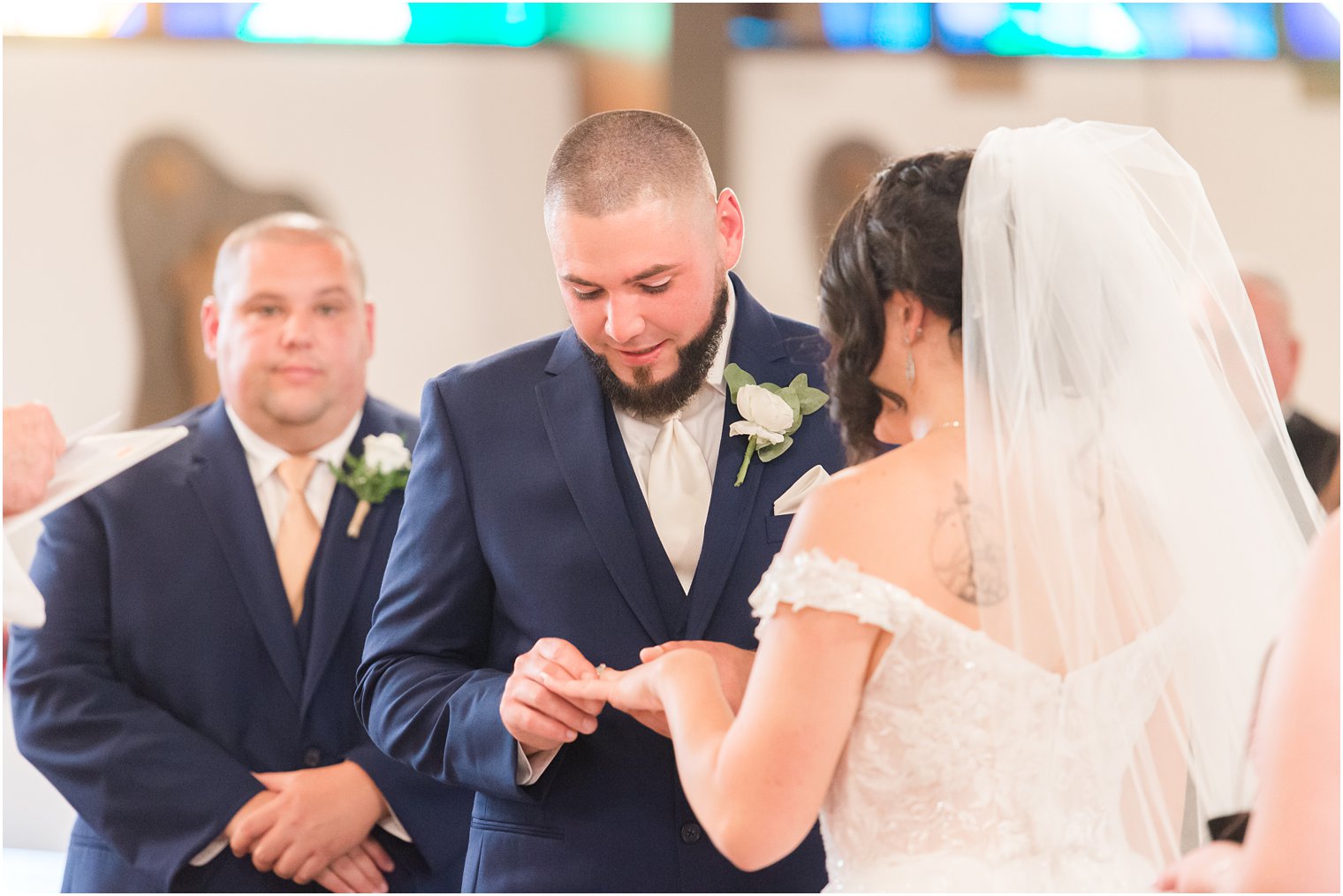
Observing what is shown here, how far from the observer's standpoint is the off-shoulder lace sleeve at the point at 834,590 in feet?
5.27

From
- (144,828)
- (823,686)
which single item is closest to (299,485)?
(144,828)

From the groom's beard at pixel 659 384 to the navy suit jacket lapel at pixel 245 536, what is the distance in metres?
1.13

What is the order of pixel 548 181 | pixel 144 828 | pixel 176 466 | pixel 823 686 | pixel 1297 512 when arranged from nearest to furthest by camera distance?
pixel 823 686, pixel 1297 512, pixel 548 181, pixel 144 828, pixel 176 466

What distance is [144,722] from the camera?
9.62 ft

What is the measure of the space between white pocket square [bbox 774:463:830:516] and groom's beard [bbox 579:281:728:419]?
0.94 feet

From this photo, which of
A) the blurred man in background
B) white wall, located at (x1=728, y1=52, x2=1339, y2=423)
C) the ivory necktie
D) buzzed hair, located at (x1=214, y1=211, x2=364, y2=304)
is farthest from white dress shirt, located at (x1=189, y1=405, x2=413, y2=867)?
the blurred man in background

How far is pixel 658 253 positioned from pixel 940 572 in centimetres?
97

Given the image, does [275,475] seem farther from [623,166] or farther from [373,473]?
[623,166]

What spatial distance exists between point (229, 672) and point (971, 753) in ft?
6.53

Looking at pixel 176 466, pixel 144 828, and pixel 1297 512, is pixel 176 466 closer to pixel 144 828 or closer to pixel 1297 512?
pixel 144 828

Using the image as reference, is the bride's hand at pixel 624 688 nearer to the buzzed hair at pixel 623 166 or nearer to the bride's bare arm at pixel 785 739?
the bride's bare arm at pixel 785 739

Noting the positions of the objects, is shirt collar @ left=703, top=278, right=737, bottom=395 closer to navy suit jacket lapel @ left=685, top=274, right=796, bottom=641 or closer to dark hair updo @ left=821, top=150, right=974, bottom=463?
navy suit jacket lapel @ left=685, top=274, right=796, bottom=641

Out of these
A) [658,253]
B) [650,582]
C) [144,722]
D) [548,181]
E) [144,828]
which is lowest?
[144,828]

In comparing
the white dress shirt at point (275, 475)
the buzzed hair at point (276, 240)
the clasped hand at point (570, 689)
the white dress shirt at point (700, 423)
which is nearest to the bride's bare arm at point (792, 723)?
the clasped hand at point (570, 689)
